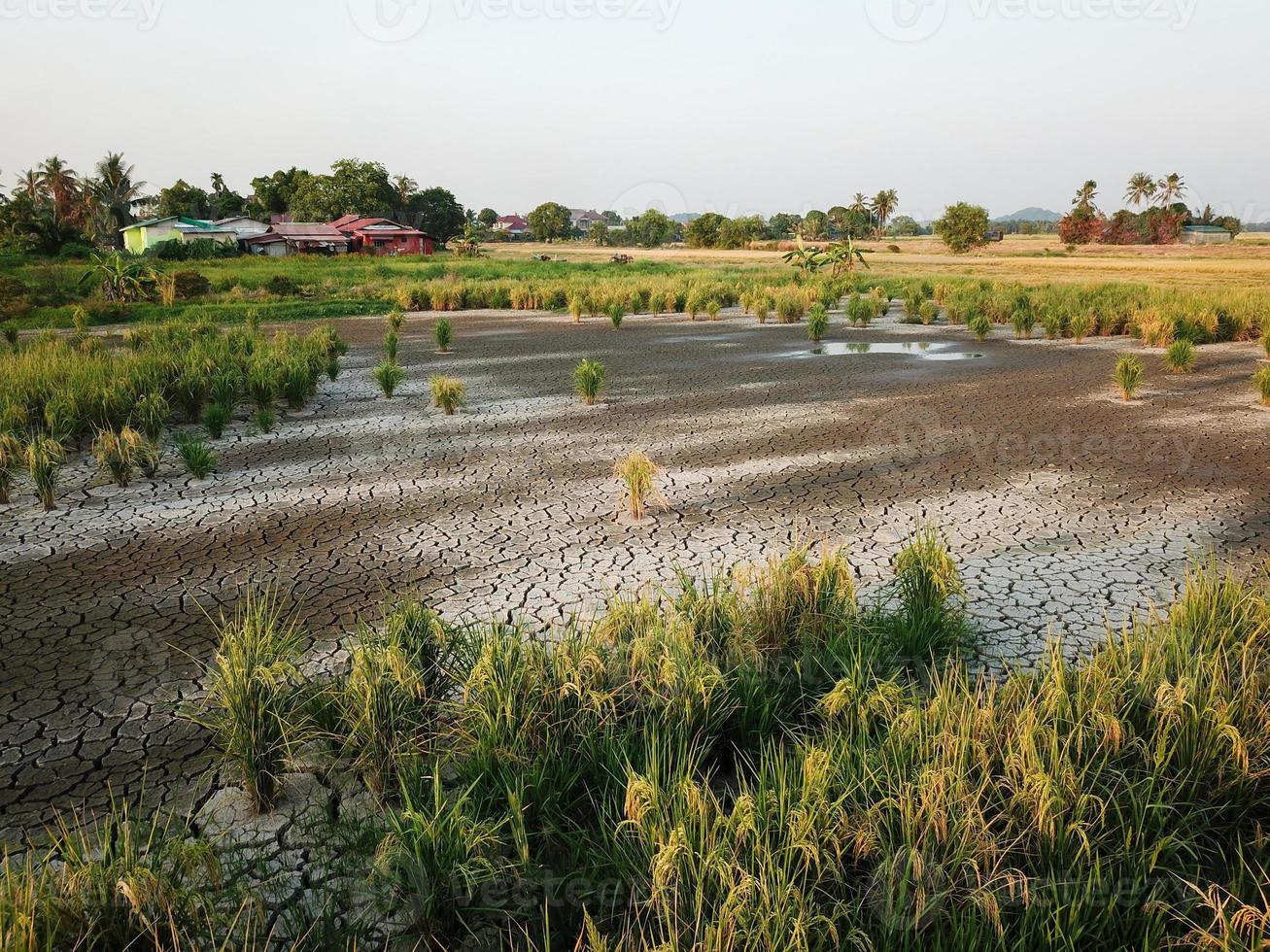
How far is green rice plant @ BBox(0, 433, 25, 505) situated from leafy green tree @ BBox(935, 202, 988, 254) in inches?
3047

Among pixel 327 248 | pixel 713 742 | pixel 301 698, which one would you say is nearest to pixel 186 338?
pixel 301 698

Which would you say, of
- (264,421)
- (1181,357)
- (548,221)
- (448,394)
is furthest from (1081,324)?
(548,221)

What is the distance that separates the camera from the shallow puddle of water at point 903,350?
16.7 metres

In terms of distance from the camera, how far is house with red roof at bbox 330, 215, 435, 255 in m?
62.2

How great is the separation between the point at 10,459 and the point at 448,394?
5.02m

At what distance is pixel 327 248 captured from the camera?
60906 millimetres

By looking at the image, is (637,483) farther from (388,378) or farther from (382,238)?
(382,238)

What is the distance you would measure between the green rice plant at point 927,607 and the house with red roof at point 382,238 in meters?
61.6

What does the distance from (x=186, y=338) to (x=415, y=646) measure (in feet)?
47.1

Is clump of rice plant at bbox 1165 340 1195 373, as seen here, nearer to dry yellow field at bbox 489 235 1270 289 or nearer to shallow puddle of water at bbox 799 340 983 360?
shallow puddle of water at bbox 799 340 983 360

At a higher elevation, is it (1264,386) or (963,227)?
(963,227)

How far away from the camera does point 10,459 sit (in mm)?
7941

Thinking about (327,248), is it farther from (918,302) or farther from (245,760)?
(245,760)

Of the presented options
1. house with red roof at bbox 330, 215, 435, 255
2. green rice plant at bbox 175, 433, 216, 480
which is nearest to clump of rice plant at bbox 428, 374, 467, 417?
green rice plant at bbox 175, 433, 216, 480
